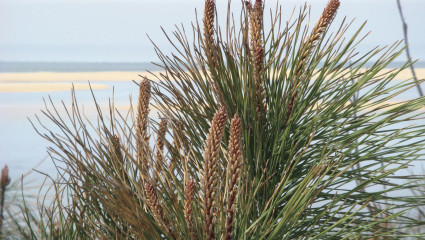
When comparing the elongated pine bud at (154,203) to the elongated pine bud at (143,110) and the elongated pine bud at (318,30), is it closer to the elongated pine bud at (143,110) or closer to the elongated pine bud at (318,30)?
the elongated pine bud at (143,110)

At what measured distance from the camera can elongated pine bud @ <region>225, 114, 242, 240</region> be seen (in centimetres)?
41

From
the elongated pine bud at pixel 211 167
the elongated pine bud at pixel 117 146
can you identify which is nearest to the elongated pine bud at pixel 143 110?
the elongated pine bud at pixel 117 146

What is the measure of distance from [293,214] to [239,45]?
0.64 ft

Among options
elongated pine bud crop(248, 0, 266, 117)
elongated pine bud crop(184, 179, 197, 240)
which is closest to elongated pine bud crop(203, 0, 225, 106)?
elongated pine bud crop(248, 0, 266, 117)

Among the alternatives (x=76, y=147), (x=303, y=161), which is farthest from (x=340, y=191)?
(x=76, y=147)

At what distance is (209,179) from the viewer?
0.43 m

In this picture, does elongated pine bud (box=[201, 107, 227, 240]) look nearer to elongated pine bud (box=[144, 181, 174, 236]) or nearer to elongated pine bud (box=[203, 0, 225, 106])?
elongated pine bud (box=[144, 181, 174, 236])

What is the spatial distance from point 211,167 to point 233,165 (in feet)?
0.06

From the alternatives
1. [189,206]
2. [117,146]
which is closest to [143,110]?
[117,146]

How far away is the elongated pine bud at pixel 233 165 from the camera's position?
0.41 metres

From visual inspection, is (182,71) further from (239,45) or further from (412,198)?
(412,198)

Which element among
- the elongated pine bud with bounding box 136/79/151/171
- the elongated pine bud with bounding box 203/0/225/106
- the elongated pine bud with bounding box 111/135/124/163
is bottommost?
the elongated pine bud with bounding box 111/135/124/163

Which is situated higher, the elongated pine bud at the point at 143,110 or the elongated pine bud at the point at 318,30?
the elongated pine bud at the point at 318,30

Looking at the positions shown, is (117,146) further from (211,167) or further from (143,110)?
(211,167)
